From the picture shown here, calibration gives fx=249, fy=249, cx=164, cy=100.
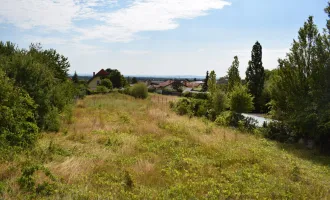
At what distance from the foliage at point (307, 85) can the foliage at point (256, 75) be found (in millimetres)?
16109

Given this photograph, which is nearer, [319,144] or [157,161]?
[157,161]

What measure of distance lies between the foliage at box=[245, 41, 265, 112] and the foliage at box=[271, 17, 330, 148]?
16.1 metres

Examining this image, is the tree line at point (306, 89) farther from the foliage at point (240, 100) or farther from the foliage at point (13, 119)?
the foliage at point (13, 119)

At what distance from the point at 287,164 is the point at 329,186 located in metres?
1.74

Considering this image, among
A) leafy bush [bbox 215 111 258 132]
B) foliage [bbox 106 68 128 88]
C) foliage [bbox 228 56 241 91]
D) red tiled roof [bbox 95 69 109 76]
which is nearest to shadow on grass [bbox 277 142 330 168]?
leafy bush [bbox 215 111 258 132]

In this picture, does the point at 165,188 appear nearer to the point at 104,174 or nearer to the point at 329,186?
the point at 104,174

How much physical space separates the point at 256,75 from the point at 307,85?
1783cm

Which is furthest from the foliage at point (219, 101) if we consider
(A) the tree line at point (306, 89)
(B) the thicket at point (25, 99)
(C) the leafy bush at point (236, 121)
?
(B) the thicket at point (25, 99)

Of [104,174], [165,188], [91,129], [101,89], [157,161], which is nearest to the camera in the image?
[165,188]

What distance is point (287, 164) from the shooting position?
27.3 ft

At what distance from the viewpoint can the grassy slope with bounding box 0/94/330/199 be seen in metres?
6.00

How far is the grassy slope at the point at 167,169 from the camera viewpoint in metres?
6.00

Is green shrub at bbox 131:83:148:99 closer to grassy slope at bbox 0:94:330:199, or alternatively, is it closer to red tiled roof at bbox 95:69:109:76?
grassy slope at bbox 0:94:330:199

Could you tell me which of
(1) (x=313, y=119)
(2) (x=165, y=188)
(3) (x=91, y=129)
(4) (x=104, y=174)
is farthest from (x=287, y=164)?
(3) (x=91, y=129)
